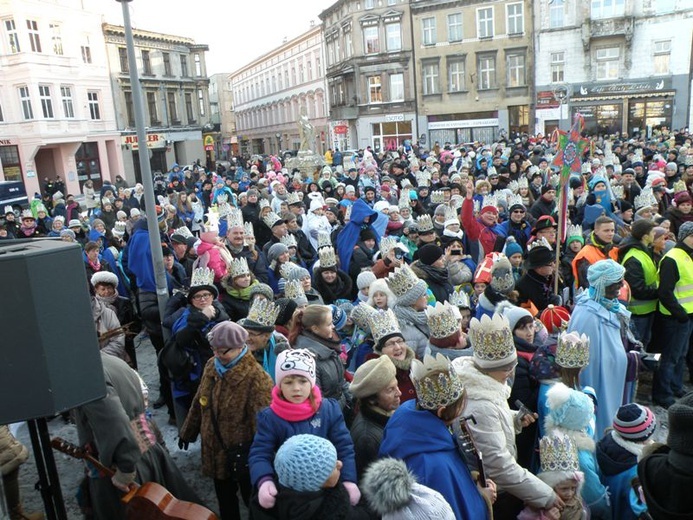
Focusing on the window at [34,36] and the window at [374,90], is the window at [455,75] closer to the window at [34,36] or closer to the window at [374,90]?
the window at [374,90]

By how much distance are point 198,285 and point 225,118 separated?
288 feet

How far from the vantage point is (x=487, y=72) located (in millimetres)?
39375

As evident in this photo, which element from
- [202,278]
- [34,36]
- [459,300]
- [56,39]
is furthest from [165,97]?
[459,300]

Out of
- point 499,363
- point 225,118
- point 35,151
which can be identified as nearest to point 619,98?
point 35,151

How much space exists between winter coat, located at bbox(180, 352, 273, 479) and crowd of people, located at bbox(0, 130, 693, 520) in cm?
1

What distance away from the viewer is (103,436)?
135 inches

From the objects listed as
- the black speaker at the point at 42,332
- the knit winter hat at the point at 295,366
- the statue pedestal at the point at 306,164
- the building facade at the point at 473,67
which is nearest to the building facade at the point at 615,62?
the building facade at the point at 473,67

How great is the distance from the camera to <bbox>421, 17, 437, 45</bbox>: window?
133 feet

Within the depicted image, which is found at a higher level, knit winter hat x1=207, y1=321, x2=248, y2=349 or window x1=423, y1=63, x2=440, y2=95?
window x1=423, y1=63, x2=440, y2=95

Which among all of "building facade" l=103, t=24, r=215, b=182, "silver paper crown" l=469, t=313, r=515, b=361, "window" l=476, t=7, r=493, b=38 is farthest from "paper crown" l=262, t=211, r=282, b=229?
"window" l=476, t=7, r=493, b=38

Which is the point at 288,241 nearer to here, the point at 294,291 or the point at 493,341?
the point at 294,291

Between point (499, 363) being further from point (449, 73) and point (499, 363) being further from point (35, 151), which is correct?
point (449, 73)

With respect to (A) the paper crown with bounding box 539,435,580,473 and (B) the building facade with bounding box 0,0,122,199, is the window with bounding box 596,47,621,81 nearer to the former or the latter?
(B) the building facade with bounding box 0,0,122,199

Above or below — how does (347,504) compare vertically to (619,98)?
below
